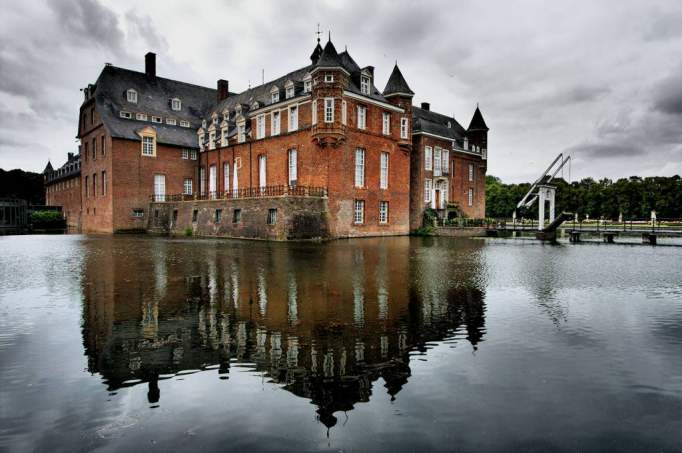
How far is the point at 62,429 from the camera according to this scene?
4188 mm

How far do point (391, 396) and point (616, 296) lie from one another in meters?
8.75

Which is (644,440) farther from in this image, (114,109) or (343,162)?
(114,109)

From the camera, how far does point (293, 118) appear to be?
3697 centimetres

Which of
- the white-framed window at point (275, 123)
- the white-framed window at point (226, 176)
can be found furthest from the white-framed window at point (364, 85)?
the white-framed window at point (226, 176)

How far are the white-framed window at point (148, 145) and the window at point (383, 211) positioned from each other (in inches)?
969

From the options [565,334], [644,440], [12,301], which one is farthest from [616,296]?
[12,301]

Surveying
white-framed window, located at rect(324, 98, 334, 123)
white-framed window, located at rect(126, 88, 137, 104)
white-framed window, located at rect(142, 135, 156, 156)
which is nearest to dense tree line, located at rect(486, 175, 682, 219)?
white-framed window, located at rect(324, 98, 334, 123)

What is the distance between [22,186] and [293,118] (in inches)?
3103

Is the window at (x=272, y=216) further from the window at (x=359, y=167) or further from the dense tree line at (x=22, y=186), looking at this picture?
the dense tree line at (x=22, y=186)

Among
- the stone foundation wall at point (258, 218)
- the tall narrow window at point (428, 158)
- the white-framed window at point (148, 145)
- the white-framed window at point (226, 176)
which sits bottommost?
the stone foundation wall at point (258, 218)

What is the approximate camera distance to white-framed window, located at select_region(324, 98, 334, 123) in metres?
33.6

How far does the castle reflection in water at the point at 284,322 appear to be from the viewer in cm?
564

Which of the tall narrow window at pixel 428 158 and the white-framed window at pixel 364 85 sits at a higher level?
the white-framed window at pixel 364 85

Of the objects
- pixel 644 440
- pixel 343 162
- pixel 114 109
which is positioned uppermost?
pixel 114 109
